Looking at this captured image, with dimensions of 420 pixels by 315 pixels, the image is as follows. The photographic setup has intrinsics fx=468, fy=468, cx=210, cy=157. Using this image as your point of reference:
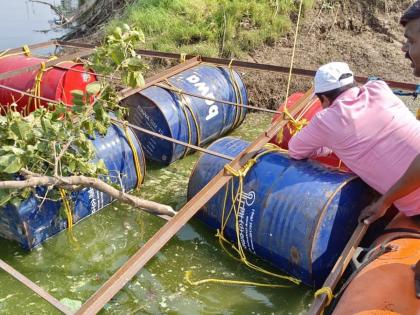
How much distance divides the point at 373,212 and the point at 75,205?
8.48 feet

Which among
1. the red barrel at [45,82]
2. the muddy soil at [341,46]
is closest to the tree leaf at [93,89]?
the red barrel at [45,82]

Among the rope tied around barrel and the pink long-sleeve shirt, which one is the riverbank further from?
the pink long-sleeve shirt

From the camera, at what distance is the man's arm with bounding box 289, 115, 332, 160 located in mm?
3393

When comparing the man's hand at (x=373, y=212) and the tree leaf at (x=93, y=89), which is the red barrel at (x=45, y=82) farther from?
the man's hand at (x=373, y=212)

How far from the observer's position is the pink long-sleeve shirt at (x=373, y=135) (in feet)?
10.4

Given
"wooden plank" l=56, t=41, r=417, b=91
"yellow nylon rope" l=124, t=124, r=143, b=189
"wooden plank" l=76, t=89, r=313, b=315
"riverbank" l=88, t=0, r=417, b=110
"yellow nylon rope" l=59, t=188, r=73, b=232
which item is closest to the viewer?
"wooden plank" l=76, t=89, r=313, b=315

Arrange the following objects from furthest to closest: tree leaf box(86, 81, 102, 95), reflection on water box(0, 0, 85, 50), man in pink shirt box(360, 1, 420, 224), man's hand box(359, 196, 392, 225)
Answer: reflection on water box(0, 0, 85, 50)
tree leaf box(86, 81, 102, 95)
man's hand box(359, 196, 392, 225)
man in pink shirt box(360, 1, 420, 224)

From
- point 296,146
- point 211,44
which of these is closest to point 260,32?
point 211,44

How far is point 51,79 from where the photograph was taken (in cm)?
578

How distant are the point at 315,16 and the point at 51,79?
5.15 meters

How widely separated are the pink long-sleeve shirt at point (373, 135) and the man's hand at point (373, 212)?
0.41 feet

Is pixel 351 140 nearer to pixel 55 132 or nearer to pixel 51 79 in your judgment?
pixel 55 132

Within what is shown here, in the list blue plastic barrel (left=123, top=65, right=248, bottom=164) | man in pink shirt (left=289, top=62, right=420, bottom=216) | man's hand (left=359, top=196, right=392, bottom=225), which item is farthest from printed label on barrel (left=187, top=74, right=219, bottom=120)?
man's hand (left=359, top=196, right=392, bottom=225)

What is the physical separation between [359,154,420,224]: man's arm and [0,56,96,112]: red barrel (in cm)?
379
